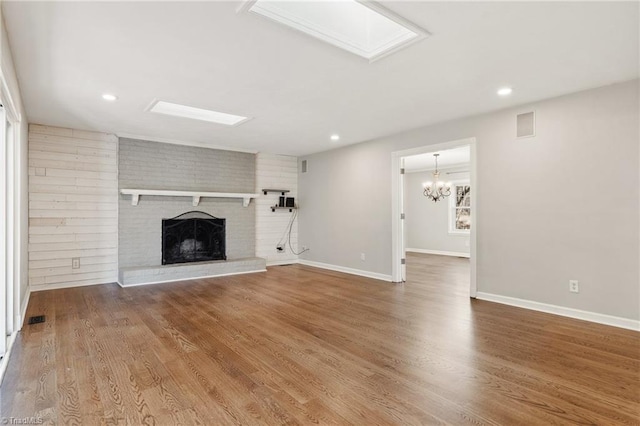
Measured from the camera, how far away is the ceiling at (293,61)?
2188 millimetres

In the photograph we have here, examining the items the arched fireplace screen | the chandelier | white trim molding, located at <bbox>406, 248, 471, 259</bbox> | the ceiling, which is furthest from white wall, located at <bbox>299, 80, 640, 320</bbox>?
white trim molding, located at <bbox>406, 248, 471, 259</bbox>

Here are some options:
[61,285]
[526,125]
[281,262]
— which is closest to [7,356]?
[61,285]

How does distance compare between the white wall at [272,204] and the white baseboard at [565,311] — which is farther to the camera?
the white wall at [272,204]

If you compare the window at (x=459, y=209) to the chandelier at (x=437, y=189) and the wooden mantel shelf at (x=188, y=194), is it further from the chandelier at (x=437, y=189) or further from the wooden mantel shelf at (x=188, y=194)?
the wooden mantel shelf at (x=188, y=194)

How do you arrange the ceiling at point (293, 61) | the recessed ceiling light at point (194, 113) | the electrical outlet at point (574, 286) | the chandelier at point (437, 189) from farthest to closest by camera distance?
the chandelier at point (437, 189)
the recessed ceiling light at point (194, 113)
the electrical outlet at point (574, 286)
the ceiling at point (293, 61)

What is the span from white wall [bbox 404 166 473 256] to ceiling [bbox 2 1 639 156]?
522 cm

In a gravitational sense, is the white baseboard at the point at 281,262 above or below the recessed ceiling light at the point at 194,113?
below

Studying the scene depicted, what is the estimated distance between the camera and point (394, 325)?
11.1 feet


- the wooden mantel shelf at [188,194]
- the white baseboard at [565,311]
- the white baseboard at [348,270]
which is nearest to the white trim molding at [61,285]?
the wooden mantel shelf at [188,194]

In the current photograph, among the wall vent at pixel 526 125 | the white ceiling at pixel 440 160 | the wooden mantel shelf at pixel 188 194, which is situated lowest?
the wooden mantel shelf at pixel 188 194

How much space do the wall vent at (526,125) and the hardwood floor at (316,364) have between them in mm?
2035

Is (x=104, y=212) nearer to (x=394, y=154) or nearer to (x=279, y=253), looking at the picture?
(x=279, y=253)

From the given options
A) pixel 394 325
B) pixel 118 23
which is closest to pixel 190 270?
pixel 394 325

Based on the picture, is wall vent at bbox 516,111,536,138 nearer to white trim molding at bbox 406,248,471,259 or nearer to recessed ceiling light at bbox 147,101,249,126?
recessed ceiling light at bbox 147,101,249,126
